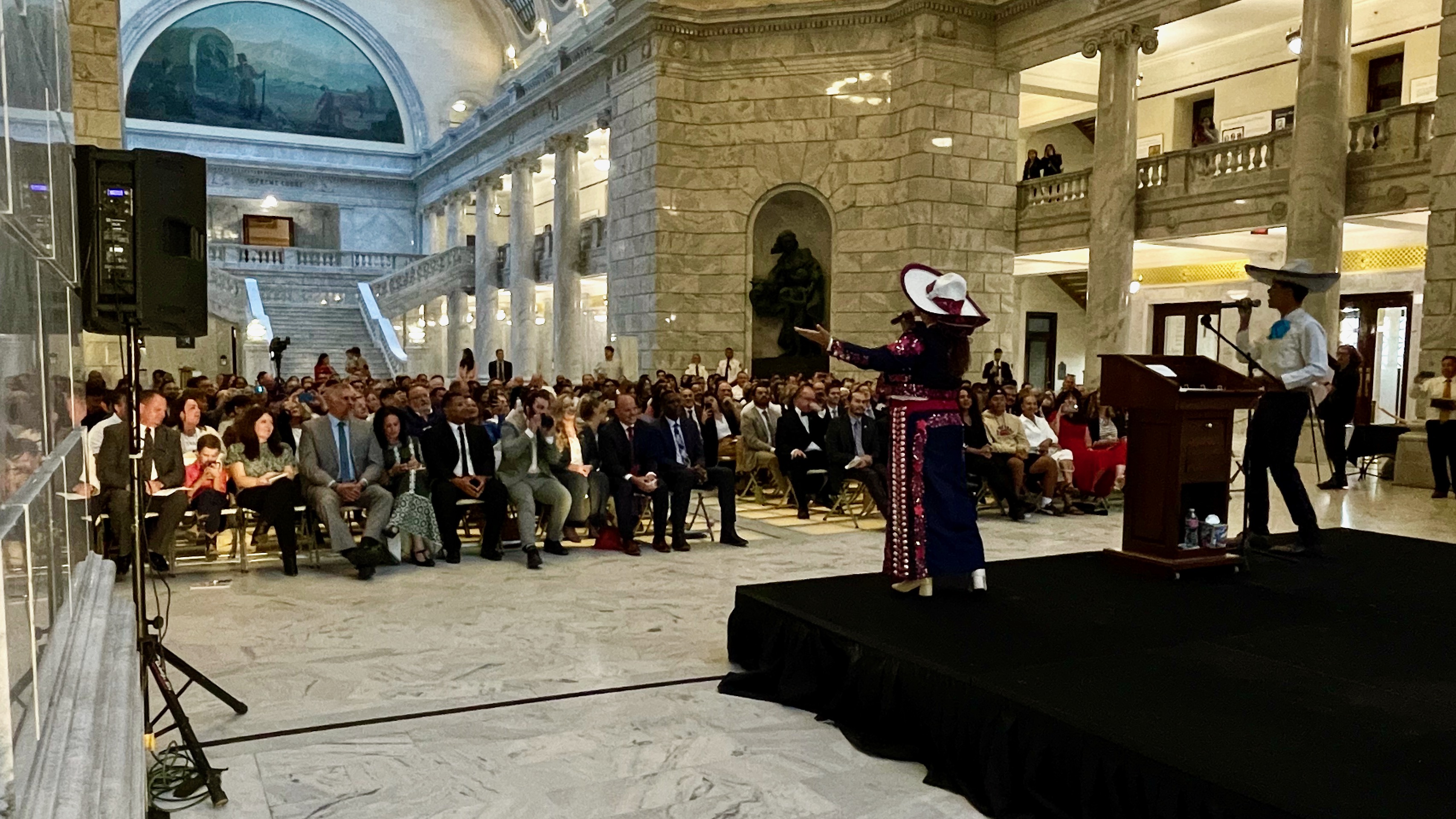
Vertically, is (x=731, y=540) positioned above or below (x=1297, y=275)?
below

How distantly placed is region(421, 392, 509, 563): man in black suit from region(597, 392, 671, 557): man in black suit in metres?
0.75

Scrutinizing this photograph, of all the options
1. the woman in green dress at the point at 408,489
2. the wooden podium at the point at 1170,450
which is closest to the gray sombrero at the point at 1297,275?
the wooden podium at the point at 1170,450

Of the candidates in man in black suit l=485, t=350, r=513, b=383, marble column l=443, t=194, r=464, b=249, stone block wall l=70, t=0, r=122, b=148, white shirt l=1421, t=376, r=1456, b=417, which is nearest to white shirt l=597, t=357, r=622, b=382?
man in black suit l=485, t=350, r=513, b=383

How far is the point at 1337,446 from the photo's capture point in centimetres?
1199

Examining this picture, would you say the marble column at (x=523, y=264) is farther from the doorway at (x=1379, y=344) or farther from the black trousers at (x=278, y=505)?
the black trousers at (x=278, y=505)

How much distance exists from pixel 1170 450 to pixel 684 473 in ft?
12.6

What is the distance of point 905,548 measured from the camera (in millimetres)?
5176

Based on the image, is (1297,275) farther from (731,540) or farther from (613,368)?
(613,368)

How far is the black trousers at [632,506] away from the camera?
319 inches

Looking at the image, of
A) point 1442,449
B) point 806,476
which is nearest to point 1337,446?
point 1442,449

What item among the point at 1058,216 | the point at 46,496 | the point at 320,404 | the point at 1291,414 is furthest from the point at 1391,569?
the point at 1058,216

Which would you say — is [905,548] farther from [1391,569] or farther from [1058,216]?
[1058,216]

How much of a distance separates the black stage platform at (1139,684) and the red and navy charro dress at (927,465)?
22 centimetres

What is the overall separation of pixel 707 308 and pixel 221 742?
15.0 meters
